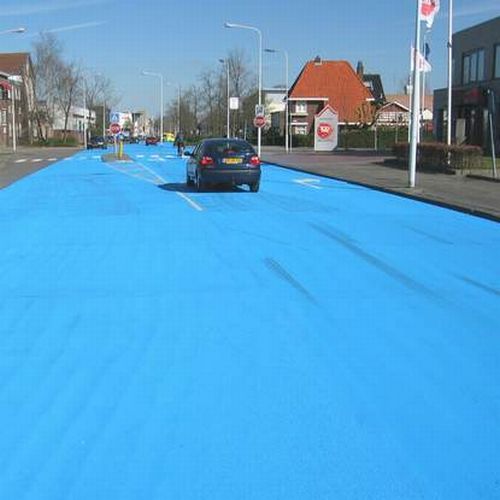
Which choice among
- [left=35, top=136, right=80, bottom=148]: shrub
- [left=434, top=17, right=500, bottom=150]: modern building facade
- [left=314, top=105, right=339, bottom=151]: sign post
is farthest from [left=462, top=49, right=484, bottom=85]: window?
[left=35, top=136, right=80, bottom=148]: shrub

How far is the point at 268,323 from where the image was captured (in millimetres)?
7215

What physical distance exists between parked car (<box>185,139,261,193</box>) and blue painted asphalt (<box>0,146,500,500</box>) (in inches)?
360

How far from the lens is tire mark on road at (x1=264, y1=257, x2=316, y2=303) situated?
8477 mm

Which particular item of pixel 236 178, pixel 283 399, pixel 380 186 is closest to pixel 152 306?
pixel 283 399

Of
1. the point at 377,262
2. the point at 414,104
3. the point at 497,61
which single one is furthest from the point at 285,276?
the point at 497,61

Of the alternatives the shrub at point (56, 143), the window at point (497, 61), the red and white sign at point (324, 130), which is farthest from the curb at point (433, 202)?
the shrub at point (56, 143)

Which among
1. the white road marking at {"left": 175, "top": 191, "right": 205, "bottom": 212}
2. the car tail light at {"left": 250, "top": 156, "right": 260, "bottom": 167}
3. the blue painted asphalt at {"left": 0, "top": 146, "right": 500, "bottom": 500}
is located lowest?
the blue painted asphalt at {"left": 0, "top": 146, "right": 500, "bottom": 500}

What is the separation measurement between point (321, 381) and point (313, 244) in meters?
6.51

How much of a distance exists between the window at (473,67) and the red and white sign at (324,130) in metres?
13.0

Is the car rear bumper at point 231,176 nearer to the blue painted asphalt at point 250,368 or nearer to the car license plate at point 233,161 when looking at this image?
the car license plate at point 233,161

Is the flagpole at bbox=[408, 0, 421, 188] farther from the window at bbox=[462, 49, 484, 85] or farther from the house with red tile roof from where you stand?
the house with red tile roof

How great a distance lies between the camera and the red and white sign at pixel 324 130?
6038 centimetres

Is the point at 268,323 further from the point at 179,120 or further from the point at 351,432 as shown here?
the point at 179,120

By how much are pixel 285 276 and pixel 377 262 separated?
1.64 meters
